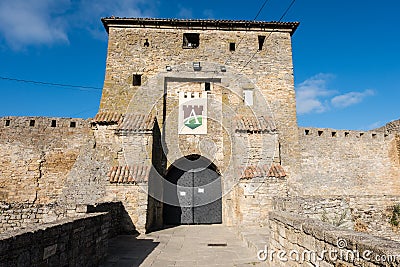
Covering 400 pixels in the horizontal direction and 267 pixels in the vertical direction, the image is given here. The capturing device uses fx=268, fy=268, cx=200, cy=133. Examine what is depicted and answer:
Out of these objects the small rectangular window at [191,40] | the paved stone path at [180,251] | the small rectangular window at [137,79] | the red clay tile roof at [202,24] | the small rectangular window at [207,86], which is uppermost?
the red clay tile roof at [202,24]

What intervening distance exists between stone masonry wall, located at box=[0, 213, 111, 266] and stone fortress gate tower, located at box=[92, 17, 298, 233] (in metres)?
3.44

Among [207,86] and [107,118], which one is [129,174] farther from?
[207,86]

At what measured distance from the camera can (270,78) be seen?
41.6 feet

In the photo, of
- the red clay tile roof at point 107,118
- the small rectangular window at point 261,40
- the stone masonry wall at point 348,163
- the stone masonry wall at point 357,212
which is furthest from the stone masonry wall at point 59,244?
the stone masonry wall at point 348,163

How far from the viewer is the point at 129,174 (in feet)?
28.8

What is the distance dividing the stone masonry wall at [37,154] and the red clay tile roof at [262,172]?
8.28m

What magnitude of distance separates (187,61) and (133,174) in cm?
627

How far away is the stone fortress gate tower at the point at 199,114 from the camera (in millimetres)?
9523

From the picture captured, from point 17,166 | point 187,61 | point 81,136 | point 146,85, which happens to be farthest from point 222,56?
point 17,166

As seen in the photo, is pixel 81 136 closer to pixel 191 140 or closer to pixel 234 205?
pixel 191 140

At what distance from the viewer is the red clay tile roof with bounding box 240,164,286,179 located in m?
8.82

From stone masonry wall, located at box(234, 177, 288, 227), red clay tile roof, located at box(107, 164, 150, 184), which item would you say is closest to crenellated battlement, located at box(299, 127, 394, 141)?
stone masonry wall, located at box(234, 177, 288, 227)

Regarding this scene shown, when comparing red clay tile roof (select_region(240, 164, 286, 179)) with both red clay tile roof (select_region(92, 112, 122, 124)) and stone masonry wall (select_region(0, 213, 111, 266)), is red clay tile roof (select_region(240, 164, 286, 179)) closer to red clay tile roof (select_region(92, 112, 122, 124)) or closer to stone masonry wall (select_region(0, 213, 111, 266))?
stone masonry wall (select_region(0, 213, 111, 266))

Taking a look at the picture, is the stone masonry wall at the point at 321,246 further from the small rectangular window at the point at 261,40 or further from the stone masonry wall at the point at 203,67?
the small rectangular window at the point at 261,40
